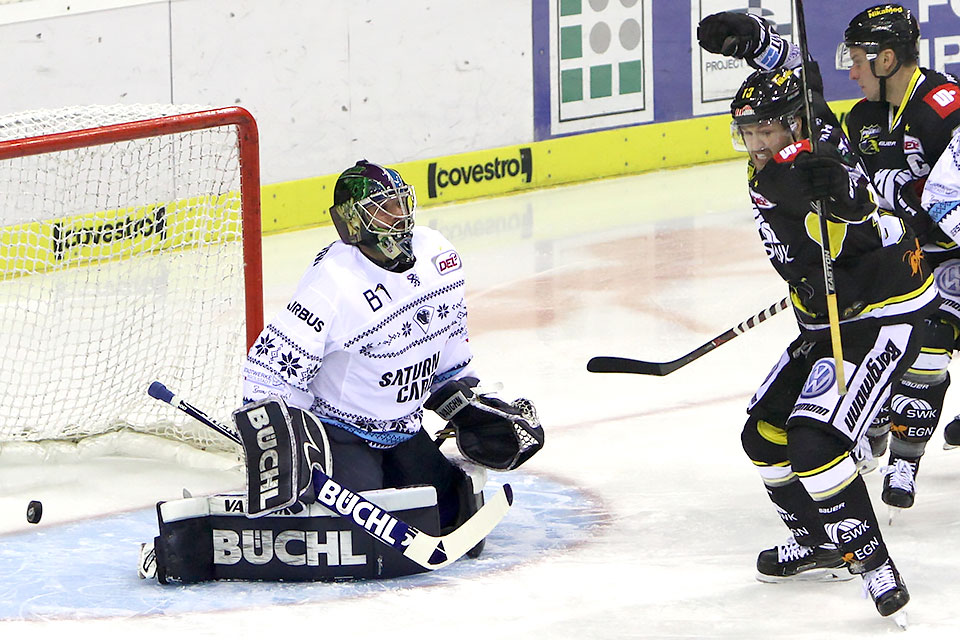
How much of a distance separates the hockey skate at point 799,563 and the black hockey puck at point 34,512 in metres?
1.72

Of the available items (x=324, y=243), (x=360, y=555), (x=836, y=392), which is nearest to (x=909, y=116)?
(x=836, y=392)

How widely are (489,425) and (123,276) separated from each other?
1813mm

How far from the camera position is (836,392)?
3436mm

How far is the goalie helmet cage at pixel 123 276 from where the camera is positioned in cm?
471

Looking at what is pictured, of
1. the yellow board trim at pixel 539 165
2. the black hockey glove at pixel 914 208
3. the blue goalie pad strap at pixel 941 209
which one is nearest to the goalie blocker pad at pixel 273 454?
the blue goalie pad strap at pixel 941 209

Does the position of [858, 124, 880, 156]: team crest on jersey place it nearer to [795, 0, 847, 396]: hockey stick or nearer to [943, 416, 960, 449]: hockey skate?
[943, 416, 960, 449]: hockey skate

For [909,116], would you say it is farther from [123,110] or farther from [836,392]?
[123,110]

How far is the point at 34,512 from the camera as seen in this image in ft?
13.9

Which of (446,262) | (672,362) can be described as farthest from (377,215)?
(672,362)

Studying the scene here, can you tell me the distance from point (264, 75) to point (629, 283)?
207 cm

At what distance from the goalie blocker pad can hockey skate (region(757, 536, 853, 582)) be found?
996mm

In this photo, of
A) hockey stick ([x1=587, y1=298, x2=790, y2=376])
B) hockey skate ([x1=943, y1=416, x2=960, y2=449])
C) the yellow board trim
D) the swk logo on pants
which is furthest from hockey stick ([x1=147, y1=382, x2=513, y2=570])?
the swk logo on pants

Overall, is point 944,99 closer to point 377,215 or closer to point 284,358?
point 377,215

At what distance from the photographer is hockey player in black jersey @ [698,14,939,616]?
3404 mm
